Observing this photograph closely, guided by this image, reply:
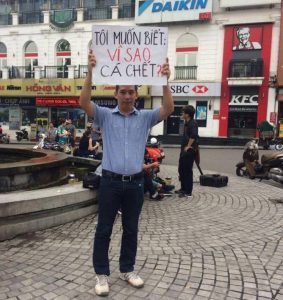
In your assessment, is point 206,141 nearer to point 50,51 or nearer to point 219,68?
point 219,68

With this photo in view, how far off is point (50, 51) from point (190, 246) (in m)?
27.1

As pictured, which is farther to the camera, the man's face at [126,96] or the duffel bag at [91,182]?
the duffel bag at [91,182]

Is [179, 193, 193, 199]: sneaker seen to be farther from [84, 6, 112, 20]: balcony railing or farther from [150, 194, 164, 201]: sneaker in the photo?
[84, 6, 112, 20]: balcony railing

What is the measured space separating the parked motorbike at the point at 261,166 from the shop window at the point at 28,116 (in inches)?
865

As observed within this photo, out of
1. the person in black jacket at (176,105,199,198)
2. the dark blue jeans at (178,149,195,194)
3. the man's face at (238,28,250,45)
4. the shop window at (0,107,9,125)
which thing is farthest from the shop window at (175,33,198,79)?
the dark blue jeans at (178,149,195,194)

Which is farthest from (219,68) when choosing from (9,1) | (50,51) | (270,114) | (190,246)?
(190,246)

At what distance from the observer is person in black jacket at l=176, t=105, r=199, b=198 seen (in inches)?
300

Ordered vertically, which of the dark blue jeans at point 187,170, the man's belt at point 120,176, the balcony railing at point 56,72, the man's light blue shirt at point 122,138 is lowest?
the dark blue jeans at point 187,170

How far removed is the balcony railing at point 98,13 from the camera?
89.8 feet

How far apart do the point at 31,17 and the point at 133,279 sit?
2977cm

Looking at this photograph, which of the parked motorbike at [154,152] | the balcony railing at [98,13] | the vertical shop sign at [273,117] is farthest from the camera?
the balcony railing at [98,13]

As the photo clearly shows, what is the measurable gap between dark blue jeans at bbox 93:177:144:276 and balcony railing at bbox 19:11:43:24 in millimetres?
28910

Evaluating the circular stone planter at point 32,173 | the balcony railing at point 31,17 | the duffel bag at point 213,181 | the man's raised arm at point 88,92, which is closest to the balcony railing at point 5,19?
the balcony railing at point 31,17

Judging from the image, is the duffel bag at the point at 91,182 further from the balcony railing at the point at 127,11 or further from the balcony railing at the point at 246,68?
the balcony railing at the point at 127,11
